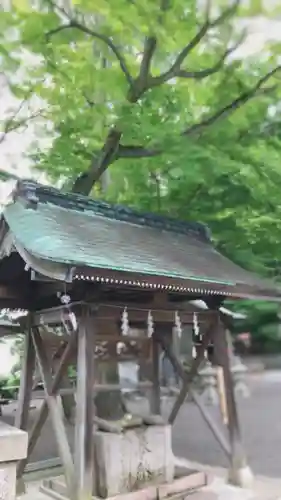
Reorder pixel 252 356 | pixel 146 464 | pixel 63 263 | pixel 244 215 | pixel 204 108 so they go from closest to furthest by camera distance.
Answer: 1. pixel 63 263
2. pixel 146 464
3. pixel 204 108
4. pixel 244 215
5. pixel 252 356

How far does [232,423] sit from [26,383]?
293 cm

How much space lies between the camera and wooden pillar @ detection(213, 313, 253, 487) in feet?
20.6

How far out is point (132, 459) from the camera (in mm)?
5727

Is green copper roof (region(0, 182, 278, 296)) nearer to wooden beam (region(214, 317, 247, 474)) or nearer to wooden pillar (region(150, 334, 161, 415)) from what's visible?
wooden beam (region(214, 317, 247, 474))

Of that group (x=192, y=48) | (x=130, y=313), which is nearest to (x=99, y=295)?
(x=130, y=313)

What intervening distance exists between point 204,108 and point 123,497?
5924 mm

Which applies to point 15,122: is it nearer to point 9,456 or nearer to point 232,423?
point 232,423

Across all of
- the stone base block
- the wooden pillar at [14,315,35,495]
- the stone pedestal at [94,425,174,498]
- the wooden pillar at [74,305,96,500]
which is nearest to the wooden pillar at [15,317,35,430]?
the wooden pillar at [14,315,35,495]

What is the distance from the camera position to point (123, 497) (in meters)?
5.34

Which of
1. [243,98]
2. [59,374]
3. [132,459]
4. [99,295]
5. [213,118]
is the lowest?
[132,459]

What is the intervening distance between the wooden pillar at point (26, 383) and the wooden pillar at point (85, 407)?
1437mm

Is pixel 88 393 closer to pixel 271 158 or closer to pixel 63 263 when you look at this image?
pixel 63 263

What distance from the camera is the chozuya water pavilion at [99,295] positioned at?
4828 mm

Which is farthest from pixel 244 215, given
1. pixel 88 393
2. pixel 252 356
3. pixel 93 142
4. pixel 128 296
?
pixel 252 356
